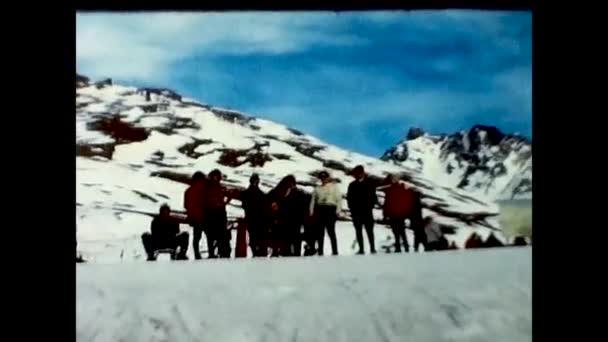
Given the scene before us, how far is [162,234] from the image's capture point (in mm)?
1644

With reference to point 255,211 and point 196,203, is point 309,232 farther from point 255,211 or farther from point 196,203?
point 196,203

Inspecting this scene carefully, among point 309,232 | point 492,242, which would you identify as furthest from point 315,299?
point 492,242

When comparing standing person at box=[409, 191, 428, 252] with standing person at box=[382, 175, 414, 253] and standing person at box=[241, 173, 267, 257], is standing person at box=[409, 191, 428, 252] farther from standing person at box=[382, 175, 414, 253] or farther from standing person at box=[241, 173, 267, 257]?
standing person at box=[241, 173, 267, 257]

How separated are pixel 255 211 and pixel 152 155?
219 mm

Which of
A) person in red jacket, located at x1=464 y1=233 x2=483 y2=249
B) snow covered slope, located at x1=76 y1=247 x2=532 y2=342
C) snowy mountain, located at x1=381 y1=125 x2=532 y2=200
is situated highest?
snowy mountain, located at x1=381 y1=125 x2=532 y2=200

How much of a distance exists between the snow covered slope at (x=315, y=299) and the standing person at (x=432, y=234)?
20 millimetres

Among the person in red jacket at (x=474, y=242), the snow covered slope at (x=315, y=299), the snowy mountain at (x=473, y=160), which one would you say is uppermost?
the snowy mountain at (x=473, y=160)

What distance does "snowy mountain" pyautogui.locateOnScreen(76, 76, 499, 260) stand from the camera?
64.2 inches

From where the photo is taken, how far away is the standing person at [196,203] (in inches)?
65.2

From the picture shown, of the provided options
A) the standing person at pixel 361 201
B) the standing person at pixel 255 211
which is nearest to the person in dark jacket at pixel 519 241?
the standing person at pixel 361 201

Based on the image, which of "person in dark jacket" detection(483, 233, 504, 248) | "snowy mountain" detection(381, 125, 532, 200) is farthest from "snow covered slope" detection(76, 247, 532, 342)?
"snowy mountain" detection(381, 125, 532, 200)

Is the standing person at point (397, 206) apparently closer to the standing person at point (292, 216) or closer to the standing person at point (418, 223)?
the standing person at point (418, 223)

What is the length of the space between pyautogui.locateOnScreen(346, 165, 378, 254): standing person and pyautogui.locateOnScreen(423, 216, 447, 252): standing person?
11cm
